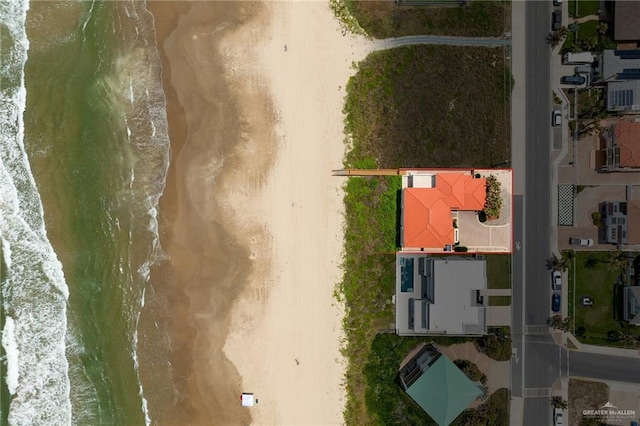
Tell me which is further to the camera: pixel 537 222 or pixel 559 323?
pixel 537 222

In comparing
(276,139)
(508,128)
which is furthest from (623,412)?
(276,139)

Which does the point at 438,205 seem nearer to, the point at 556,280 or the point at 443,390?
the point at 556,280

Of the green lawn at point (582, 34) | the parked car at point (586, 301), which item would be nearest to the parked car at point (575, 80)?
the green lawn at point (582, 34)

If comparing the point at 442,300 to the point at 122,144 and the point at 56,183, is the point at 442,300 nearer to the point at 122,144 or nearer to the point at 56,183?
the point at 122,144

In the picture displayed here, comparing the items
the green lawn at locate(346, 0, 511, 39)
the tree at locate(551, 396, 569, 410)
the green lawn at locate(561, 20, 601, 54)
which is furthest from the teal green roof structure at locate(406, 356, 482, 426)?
the green lawn at locate(561, 20, 601, 54)

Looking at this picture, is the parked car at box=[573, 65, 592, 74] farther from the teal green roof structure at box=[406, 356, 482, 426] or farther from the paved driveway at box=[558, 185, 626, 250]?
the teal green roof structure at box=[406, 356, 482, 426]

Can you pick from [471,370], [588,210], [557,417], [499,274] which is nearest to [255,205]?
[499,274]
